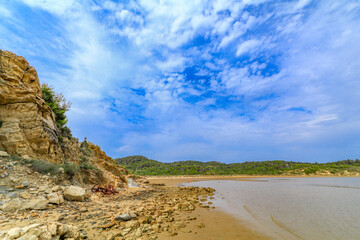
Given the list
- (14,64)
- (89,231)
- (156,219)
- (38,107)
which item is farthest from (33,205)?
(14,64)

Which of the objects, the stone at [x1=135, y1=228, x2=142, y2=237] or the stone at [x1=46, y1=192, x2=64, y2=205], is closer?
the stone at [x1=135, y1=228, x2=142, y2=237]

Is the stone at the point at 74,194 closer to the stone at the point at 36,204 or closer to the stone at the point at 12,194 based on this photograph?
the stone at the point at 36,204

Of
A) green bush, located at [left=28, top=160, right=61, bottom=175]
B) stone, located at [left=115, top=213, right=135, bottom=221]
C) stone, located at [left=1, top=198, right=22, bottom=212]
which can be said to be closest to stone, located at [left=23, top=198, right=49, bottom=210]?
stone, located at [left=1, top=198, right=22, bottom=212]

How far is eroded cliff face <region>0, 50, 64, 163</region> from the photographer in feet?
31.2

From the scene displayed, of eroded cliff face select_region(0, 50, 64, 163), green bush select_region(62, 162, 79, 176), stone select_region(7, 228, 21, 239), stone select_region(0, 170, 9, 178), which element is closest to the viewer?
stone select_region(7, 228, 21, 239)

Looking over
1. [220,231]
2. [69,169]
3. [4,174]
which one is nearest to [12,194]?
[4,174]

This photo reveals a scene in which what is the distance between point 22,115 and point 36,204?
666cm

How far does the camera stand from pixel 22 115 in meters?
10.4

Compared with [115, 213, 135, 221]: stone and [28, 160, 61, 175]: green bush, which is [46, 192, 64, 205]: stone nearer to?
[28, 160, 61, 175]: green bush

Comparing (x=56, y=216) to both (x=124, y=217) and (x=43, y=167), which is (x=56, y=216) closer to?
(x=124, y=217)

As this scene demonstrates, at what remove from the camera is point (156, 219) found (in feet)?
23.7

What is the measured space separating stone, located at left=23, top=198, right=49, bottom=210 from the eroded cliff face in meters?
4.31

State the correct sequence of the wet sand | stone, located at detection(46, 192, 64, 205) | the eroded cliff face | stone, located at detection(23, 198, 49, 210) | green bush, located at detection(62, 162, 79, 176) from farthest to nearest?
green bush, located at detection(62, 162, 79, 176) → the eroded cliff face → stone, located at detection(46, 192, 64, 205) → stone, located at detection(23, 198, 49, 210) → the wet sand

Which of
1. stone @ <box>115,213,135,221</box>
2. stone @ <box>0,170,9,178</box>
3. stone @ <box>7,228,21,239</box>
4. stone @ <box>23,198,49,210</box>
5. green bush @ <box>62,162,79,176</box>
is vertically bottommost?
stone @ <box>115,213,135,221</box>
